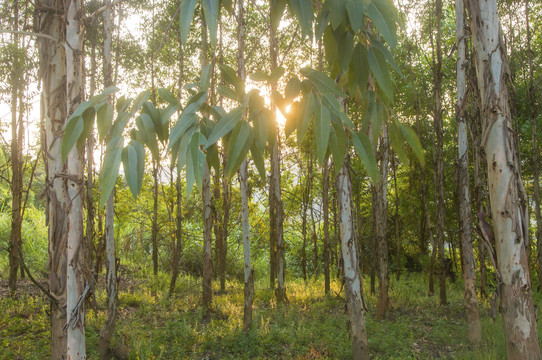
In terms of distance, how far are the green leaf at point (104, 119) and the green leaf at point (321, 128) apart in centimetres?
73

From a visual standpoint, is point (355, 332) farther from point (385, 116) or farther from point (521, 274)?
point (385, 116)

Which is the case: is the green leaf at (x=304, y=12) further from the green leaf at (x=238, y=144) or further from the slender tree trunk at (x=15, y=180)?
the slender tree trunk at (x=15, y=180)

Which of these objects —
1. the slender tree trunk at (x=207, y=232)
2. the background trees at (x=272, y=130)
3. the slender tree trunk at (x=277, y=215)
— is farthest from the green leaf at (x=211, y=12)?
the slender tree trunk at (x=277, y=215)

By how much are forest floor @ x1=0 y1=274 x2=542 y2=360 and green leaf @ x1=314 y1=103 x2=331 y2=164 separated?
3740 millimetres

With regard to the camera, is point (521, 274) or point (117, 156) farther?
point (521, 274)

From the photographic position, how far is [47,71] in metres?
2.64

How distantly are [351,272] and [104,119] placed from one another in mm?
3224

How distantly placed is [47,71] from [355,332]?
143 inches

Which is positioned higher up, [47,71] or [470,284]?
[47,71]

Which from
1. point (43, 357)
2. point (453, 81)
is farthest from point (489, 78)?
point (453, 81)

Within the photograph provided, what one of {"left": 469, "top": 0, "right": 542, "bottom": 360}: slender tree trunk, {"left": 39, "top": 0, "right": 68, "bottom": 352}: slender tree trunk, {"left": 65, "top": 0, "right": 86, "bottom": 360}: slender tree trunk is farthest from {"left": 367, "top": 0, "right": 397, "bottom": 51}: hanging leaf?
{"left": 39, "top": 0, "right": 68, "bottom": 352}: slender tree trunk

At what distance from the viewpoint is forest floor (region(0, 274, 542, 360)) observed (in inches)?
213

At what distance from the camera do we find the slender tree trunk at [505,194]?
2193 mm

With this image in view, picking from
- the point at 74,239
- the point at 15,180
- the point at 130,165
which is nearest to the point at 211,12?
the point at 130,165
